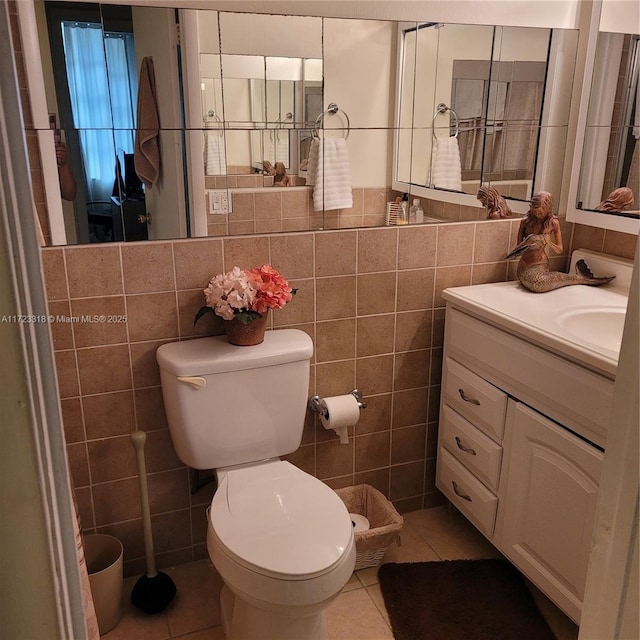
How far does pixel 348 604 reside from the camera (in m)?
1.91

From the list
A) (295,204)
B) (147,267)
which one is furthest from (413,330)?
(147,267)

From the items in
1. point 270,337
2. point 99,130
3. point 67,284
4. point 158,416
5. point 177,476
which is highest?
point 99,130

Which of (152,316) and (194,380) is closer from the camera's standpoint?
(194,380)

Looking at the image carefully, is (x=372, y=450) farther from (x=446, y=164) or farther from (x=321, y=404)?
(x=446, y=164)

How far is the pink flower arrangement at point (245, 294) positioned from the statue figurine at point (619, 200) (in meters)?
1.09

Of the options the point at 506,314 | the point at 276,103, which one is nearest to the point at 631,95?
the point at 506,314

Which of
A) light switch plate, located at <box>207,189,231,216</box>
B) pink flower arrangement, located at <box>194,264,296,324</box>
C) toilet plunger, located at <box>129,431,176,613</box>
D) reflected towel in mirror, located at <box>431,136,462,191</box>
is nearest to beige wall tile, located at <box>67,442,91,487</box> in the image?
toilet plunger, located at <box>129,431,176,613</box>

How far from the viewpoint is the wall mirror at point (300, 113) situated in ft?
5.46

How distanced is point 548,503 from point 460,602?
1.49ft

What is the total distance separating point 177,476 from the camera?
1992 millimetres

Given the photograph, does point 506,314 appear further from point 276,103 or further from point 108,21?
point 108,21

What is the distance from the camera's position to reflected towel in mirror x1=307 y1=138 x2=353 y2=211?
188 centimetres

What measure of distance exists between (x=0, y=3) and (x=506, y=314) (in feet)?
5.14

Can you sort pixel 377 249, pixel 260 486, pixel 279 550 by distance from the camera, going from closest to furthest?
1. pixel 279 550
2. pixel 260 486
3. pixel 377 249
